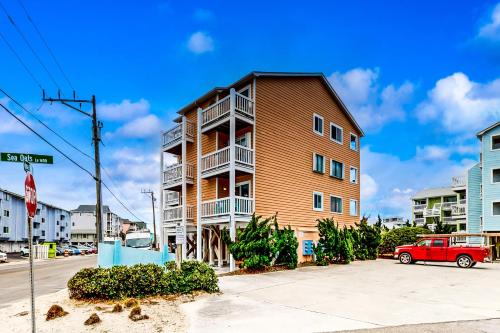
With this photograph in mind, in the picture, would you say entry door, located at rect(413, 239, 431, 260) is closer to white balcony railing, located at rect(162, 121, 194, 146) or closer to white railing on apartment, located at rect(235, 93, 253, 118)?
white railing on apartment, located at rect(235, 93, 253, 118)

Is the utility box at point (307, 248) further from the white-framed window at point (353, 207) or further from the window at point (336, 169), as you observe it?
the white-framed window at point (353, 207)

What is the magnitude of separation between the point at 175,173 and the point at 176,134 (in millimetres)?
2902

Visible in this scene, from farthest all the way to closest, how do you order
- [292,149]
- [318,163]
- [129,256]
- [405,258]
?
[318,163]
[292,149]
[405,258]
[129,256]

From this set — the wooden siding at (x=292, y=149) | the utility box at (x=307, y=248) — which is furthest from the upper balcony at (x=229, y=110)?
the utility box at (x=307, y=248)

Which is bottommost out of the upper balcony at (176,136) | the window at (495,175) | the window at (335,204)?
the window at (335,204)

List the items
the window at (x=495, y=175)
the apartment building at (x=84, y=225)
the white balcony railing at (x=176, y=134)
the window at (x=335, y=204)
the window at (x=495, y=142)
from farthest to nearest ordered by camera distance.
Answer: the apartment building at (x=84, y=225)
the window at (x=495, y=142)
the window at (x=495, y=175)
the window at (x=335, y=204)
the white balcony railing at (x=176, y=134)

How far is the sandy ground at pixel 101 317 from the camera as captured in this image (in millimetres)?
8953

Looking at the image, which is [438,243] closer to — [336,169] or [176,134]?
[336,169]

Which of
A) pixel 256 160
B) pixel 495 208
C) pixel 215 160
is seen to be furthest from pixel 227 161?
pixel 495 208

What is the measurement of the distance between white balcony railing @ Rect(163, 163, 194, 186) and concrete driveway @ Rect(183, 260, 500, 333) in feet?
35.2

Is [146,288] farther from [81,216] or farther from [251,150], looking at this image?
[81,216]

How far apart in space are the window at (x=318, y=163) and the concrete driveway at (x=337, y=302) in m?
10.8

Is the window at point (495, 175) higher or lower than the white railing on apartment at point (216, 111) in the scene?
lower

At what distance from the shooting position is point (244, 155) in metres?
22.8
